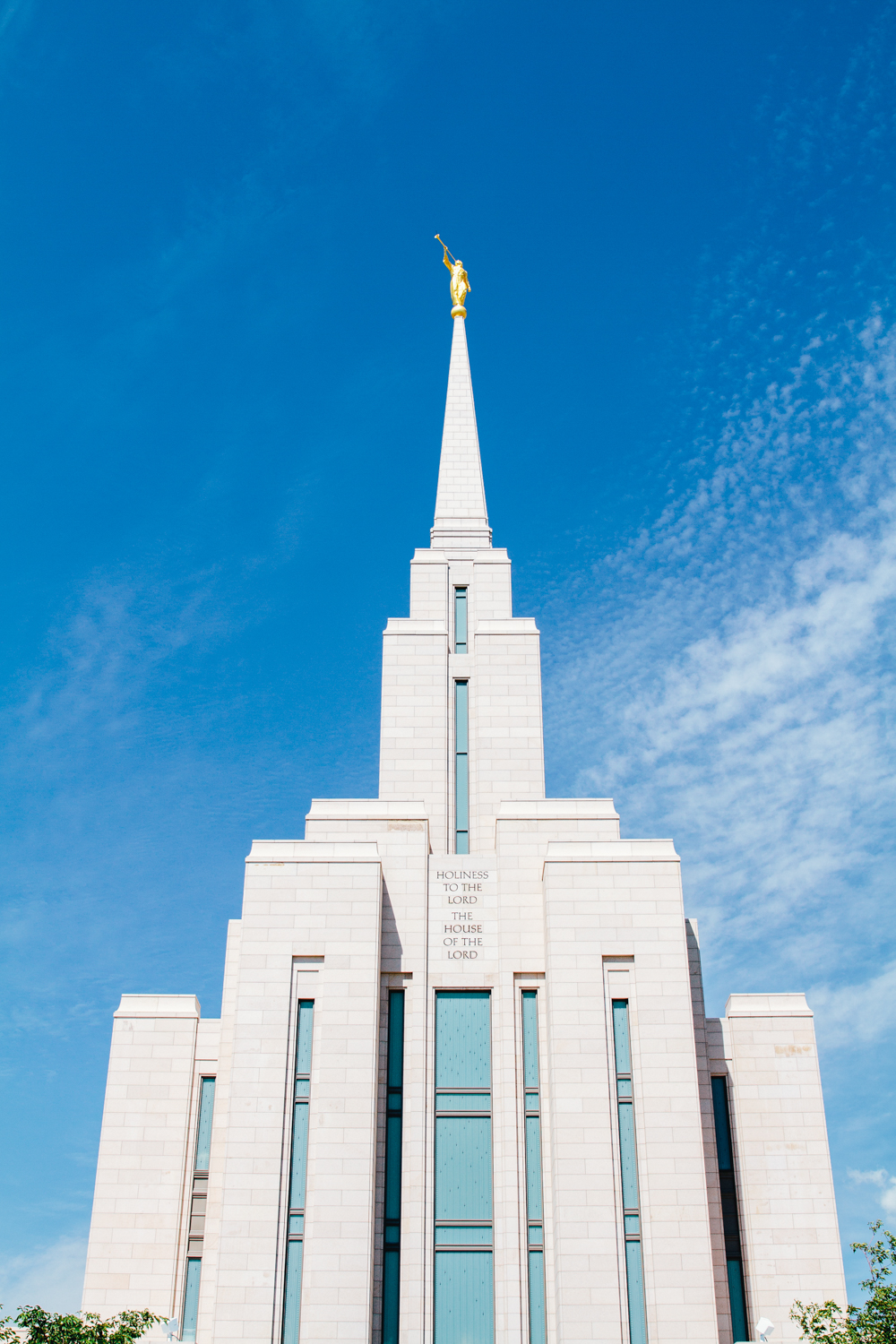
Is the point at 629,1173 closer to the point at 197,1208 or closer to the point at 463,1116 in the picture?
the point at 463,1116

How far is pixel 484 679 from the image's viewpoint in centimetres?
4753

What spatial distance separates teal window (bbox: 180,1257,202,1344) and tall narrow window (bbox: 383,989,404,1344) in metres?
5.70

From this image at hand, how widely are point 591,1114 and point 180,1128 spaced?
489 inches

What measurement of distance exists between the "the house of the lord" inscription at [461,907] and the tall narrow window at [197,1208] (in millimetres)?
8235

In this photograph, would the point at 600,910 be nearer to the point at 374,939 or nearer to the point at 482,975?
the point at 482,975

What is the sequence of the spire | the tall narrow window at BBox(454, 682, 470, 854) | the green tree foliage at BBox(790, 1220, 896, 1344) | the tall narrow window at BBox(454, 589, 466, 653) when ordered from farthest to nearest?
the spire < the tall narrow window at BBox(454, 589, 466, 653) < the tall narrow window at BBox(454, 682, 470, 854) < the green tree foliage at BBox(790, 1220, 896, 1344)

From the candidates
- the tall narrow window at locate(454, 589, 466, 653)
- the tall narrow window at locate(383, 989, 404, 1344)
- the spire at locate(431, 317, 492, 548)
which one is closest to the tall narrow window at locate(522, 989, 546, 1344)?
the tall narrow window at locate(383, 989, 404, 1344)

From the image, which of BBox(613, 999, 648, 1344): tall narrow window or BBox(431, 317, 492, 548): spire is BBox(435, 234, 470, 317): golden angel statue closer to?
BBox(431, 317, 492, 548): spire

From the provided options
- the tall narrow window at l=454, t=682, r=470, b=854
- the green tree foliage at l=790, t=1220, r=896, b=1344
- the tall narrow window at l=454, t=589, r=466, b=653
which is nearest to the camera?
the green tree foliage at l=790, t=1220, r=896, b=1344

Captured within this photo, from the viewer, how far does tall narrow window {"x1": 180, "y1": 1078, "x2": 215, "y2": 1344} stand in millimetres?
36938

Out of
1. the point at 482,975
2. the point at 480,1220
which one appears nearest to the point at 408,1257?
the point at 480,1220

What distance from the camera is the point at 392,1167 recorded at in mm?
36438

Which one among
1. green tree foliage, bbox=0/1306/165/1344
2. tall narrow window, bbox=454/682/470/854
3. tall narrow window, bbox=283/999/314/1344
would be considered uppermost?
tall narrow window, bbox=454/682/470/854

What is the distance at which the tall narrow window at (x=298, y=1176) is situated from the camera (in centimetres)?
3347
